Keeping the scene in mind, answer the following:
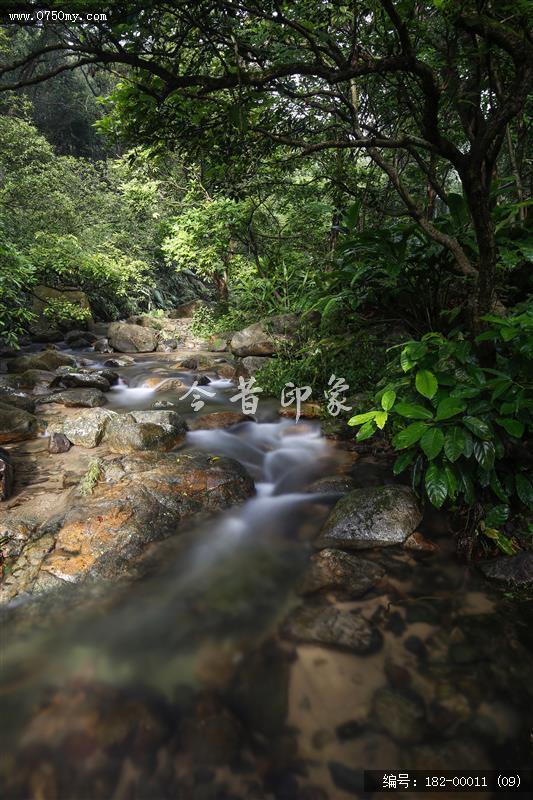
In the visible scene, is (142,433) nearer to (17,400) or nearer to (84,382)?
(17,400)

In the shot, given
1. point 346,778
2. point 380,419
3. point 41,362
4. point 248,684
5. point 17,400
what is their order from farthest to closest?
point 41,362, point 17,400, point 380,419, point 248,684, point 346,778

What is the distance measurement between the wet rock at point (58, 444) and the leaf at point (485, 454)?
4.65 meters

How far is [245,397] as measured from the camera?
7.77 meters

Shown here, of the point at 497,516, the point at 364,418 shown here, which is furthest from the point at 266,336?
the point at 497,516

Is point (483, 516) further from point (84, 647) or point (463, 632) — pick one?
point (84, 647)

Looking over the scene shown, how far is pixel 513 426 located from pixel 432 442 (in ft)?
1.54

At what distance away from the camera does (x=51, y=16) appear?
2211 mm

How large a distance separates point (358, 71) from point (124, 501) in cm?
348

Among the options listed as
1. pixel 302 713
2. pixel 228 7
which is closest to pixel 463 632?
pixel 302 713

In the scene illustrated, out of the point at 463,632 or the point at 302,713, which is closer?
the point at 302,713

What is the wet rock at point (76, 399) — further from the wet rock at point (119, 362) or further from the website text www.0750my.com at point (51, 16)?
the website text www.0750my.com at point (51, 16)

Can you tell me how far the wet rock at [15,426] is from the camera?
5.48m

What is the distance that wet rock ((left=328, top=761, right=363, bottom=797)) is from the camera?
1959 mm

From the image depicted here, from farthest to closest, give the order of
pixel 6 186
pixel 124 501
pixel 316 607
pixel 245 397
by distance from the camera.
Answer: pixel 6 186 < pixel 245 397 < pixel 124 501 < pixel 316 607
